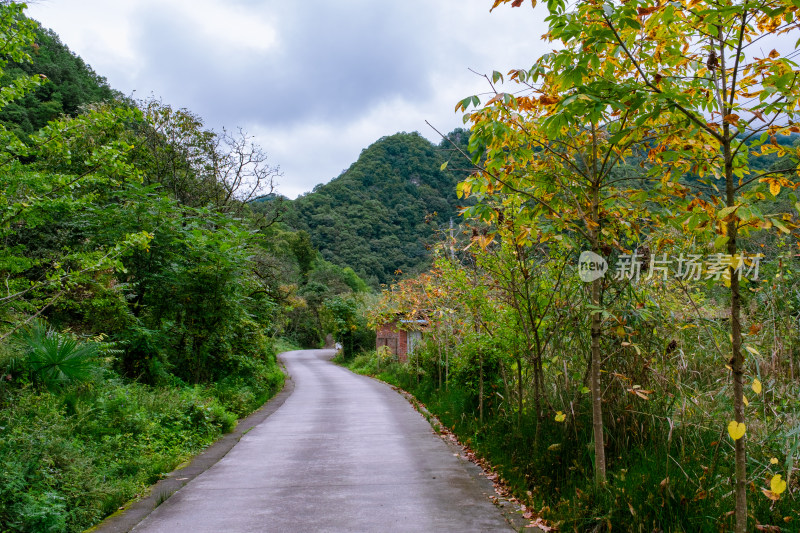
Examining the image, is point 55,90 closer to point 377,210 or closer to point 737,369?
point 377,210

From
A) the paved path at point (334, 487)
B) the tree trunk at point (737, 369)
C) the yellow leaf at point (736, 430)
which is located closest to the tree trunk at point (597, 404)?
the paved path at point (334, 487)

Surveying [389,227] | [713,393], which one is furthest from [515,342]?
[389,227]

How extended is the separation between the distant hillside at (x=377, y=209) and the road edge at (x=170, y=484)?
853 inches

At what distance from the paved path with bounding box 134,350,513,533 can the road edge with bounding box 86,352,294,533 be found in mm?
110

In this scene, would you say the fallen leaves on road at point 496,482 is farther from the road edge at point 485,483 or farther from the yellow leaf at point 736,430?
the yellow leaf at point 736,430

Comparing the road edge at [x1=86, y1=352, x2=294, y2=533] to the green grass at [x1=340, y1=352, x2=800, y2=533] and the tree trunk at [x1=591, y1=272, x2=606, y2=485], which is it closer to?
the green grass at [x1=340, y1=352, x2=800, y2=533]

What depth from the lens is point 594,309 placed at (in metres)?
3.91

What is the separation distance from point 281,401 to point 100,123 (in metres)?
9.79

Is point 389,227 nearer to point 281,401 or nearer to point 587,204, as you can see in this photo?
point 281,401

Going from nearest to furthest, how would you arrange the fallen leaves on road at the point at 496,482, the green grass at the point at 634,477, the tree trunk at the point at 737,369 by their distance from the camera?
the tree trunk at the point at 737,369 → the green grass at the point at 634,477 → the fallen leaves on road at the point at 496,482

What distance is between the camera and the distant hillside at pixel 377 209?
36.2 metres

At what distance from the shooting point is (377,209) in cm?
4431

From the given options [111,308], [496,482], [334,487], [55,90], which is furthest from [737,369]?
[55,90]

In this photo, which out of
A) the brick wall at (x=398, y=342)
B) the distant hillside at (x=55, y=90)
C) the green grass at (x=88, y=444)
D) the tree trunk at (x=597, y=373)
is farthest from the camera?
the brick wall at (x=398, y=342)
